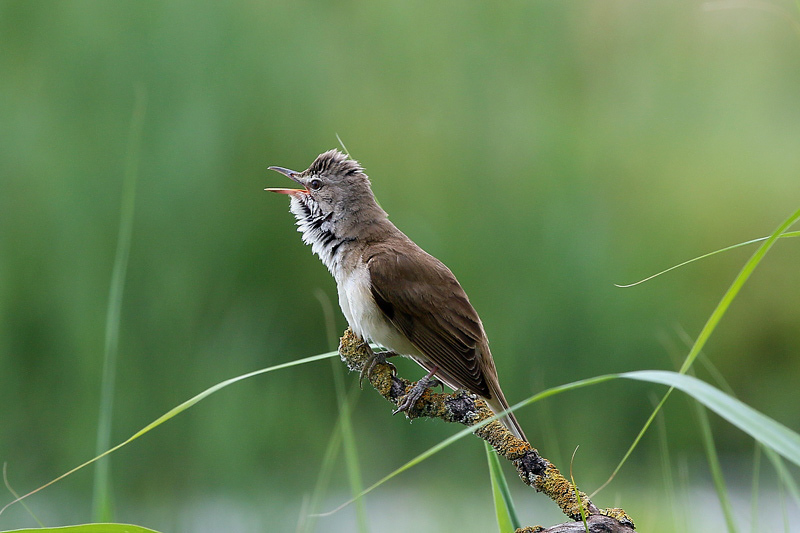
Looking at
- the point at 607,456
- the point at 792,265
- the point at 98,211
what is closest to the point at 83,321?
the point at 98,211

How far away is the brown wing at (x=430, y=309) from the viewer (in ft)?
5.74

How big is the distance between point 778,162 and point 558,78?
1.66 metres

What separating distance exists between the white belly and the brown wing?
0.02m

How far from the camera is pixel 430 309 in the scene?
6.15 ft

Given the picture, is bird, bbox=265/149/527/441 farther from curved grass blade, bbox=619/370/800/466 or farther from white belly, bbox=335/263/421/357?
curved grass blade, bbox=619/370/800/466

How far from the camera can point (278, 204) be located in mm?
5145

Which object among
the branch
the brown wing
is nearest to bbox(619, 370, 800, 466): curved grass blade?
the branch

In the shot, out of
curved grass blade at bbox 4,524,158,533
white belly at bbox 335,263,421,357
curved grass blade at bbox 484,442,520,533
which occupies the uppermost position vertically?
white belly at bbox 335,263,421,357

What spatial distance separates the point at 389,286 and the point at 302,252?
3324 millimetres

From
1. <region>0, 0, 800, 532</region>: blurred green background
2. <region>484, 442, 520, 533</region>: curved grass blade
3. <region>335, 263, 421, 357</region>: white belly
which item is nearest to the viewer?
<region>484, 442, 520, 533</region>: curved grass blade

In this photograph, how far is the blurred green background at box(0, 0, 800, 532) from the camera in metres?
4.89

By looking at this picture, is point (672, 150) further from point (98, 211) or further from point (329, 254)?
point (329, 254)

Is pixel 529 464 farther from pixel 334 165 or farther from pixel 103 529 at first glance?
pixel 334 165

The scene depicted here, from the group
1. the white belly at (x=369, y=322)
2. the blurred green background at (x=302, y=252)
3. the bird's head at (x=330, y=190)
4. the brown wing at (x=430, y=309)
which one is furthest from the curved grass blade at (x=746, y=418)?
the blurred green background at (x=302, y=252)
